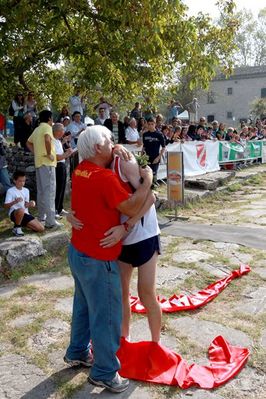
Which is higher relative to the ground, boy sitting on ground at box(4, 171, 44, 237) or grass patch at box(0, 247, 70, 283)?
boy sitting on ground at box(4, 171, 44, 237)

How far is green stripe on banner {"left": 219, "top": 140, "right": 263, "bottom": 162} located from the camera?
14320 millimetres

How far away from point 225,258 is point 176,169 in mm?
3133

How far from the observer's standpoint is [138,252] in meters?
2.95

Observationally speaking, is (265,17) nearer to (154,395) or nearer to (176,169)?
(176,169)

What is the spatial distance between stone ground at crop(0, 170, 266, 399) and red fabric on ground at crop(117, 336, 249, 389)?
0.06 meters

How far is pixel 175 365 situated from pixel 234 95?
54079 mm

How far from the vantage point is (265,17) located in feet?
198

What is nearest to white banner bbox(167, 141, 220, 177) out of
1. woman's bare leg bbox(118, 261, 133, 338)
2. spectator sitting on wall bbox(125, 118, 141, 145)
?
spectator sitting on wall bbox(125, 118, 141, 145)

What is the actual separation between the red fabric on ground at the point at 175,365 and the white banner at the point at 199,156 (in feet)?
27.3

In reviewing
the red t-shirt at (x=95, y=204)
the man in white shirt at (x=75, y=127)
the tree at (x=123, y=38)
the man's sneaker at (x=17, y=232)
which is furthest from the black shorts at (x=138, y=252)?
the man in white shirt at (x=75, y=127)

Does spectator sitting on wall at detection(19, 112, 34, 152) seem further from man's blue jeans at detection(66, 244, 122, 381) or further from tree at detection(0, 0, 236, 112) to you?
man's blue jeans at detection(66, 244, 122, 381)

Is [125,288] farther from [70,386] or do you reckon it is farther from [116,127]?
[116,127]

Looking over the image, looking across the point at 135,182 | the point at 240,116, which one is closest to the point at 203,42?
the point at 135,182

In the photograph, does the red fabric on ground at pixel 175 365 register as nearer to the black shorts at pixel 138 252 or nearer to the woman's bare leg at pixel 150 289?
the woman's bare leg at pixel 150 289
